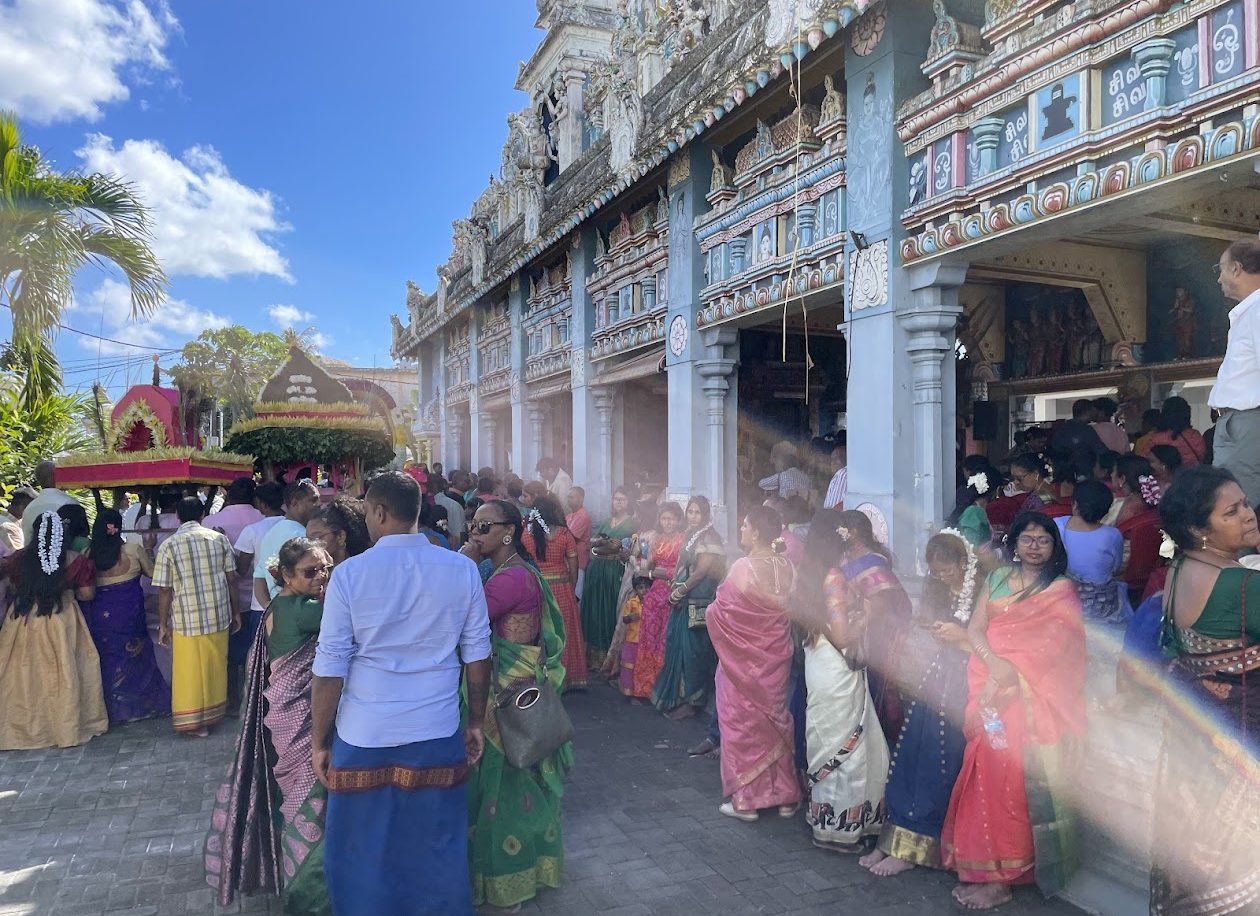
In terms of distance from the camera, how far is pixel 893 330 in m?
5.97

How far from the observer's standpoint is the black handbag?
3439 millimetres

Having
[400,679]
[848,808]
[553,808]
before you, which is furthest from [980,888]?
[400,679]

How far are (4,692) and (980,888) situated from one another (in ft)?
19.7

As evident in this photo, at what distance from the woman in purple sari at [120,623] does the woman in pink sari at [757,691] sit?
4.34m

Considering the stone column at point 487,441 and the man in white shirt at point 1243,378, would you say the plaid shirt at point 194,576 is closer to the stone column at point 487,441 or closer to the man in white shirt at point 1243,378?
the man in white shirt at point 1243,378

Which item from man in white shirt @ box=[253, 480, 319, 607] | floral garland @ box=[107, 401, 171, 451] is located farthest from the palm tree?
man in white shirt @ box=[253, 480, 319, 607]

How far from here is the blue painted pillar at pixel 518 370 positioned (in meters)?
14.6

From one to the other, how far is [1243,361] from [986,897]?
247cm

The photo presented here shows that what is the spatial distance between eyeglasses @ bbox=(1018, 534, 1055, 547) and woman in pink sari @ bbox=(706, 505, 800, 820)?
128 cm

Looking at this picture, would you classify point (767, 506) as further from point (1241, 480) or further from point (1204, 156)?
point (1204, 156)

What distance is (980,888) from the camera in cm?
347

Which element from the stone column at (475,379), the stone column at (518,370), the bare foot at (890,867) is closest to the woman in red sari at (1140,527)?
the bare foot at (890,867)

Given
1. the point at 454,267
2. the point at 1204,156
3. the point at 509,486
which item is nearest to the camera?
the point at 1204,156

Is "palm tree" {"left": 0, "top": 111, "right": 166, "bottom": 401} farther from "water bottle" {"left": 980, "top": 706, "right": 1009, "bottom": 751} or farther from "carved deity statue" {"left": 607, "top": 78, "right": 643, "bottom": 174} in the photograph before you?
"water bottle" {"left": 980, "top": 706, "right": 1009, "bottom": 751}
